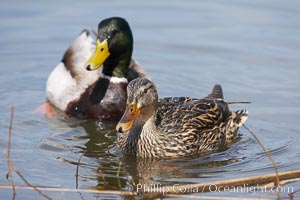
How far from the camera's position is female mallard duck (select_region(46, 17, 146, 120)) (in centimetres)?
1103

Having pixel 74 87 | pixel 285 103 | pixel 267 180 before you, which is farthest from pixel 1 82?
pixel 267 180

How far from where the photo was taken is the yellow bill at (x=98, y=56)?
1093 cm

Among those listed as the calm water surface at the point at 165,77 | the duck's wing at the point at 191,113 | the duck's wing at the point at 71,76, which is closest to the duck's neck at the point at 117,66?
the duck's wing at the point at 71,76

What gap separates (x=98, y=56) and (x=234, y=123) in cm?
196

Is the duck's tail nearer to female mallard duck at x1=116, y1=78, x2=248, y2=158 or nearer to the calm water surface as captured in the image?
female mallard duck at x1=116, y1=78, x2=248, y2=158

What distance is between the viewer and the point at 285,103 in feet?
36.4

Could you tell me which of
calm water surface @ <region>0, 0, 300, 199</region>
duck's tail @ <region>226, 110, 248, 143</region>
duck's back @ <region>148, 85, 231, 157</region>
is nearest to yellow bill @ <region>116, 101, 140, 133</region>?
calm water surface @ <region>0, 0, 300, 199</region>

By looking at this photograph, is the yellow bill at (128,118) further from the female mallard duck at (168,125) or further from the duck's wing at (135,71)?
the duck's wing at (135,71)

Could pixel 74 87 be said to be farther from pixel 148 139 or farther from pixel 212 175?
pixel 212 175

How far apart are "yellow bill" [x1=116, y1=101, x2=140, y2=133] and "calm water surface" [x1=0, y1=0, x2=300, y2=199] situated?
0.48 metres

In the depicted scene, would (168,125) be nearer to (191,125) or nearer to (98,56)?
(191,125)

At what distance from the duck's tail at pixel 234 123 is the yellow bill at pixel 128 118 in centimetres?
156

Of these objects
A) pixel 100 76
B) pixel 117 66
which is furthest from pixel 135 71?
pixel 100 76

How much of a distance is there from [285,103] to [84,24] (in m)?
3.93
